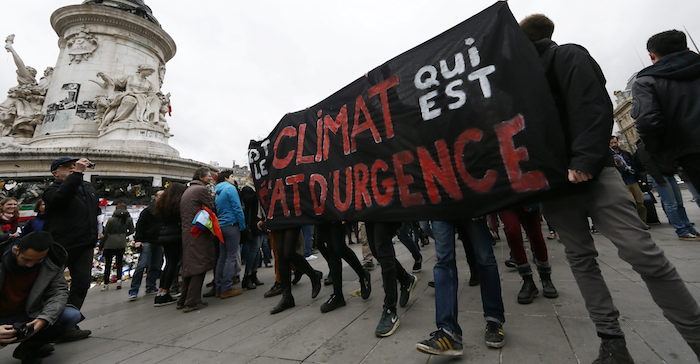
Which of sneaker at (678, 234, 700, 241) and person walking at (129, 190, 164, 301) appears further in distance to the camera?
person walking at (129, 190, 164, 301)

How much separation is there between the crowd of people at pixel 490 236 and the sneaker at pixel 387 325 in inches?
0.5

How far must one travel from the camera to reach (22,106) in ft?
52.5

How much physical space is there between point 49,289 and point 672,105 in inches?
213

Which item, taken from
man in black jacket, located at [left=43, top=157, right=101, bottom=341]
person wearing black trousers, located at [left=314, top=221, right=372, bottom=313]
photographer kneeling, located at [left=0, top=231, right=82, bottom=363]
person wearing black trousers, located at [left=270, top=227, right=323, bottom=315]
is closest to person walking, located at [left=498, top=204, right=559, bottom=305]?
person wearing black trousers, located at [left=314, top=221, right=372, bottom=313]

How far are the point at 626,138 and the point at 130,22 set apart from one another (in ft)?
228

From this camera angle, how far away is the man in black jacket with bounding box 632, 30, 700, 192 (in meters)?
1.93

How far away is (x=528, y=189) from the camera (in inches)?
73.4

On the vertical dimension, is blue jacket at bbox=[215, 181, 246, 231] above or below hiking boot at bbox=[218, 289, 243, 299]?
above

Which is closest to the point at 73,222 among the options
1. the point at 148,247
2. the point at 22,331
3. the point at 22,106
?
the point at 22,331

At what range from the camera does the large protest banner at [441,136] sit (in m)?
1.90

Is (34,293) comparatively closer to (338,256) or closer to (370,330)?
(338,256)

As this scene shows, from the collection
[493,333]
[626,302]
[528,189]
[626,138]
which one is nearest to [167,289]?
[493,333]

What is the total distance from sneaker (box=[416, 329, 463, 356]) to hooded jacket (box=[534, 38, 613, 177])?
127cm

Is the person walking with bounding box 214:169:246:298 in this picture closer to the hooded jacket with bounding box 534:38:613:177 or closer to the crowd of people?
the crowd of people
